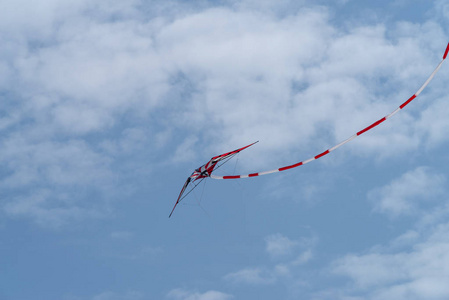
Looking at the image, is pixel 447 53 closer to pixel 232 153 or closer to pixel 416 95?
pixel 416 95

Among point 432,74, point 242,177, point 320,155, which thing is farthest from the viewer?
point 242,177

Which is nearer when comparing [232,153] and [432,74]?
[432,74]

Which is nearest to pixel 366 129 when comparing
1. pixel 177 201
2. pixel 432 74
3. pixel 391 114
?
pixel 391 114

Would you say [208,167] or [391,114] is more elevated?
[208,167]

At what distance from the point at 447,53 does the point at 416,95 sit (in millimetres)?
4607

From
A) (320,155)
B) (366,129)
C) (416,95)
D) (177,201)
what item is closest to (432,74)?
(416,95)

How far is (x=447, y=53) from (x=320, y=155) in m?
14.2

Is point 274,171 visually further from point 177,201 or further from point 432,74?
point 432,74

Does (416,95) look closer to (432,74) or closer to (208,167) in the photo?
(432,74)

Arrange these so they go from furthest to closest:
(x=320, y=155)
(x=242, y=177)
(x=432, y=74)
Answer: (x=242, y=177), (x=320, y=155), (x=432, y=74)

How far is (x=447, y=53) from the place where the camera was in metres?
61.0

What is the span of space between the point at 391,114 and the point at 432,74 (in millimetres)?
4816

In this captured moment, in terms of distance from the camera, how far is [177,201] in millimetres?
70625

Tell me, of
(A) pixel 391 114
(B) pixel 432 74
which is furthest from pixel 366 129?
(B) pixel 432 74
